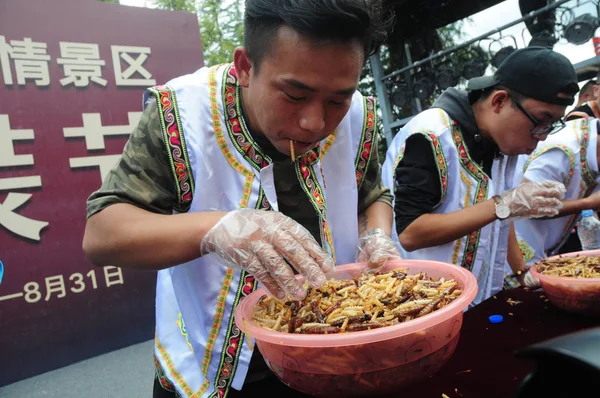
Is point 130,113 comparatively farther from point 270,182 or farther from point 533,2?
point 533,2

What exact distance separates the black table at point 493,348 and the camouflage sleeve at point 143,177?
1.83ft

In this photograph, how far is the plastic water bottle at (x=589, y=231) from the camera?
291 cm

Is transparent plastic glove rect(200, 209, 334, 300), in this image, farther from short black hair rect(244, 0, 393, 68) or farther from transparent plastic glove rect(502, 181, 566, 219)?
transparent plastic glove rect(502, 181, 566, 219)

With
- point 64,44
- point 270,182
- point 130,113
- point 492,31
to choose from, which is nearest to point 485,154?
point 270,182

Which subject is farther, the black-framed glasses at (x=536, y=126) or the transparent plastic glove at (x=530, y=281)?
the black-framed glasses at (x=536, y=126)

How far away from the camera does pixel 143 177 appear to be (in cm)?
103

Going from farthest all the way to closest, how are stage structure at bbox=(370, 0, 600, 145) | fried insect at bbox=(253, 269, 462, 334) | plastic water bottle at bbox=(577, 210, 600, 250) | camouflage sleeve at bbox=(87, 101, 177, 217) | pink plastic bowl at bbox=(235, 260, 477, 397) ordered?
stage structure at bbox=(370, 0, 600, 145) → plastic water bottle at bbox=(577, 210, 600, 250) → camouflage sleeve at bbox=(87, 101, 177, 217) → fried insect at bbox=(253, 269, 462, 334) → pink plastic bowl at bbox=(235, 260, 477, 397)

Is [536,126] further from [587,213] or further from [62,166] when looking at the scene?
[62,166]

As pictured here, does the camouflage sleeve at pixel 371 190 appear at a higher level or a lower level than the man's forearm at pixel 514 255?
higher

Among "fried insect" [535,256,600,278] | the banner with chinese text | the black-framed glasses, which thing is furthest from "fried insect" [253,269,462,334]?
the banner with chinese text

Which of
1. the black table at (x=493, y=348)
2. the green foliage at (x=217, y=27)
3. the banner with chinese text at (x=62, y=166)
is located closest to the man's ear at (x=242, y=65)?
the black table at (x=493, y=348)

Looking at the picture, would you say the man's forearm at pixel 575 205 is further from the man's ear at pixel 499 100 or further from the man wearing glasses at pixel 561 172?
the man's ear at pixel 499 100

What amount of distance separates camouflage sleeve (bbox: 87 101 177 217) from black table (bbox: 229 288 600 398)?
1.83ft

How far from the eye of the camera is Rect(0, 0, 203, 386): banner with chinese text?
3564 millimetres
